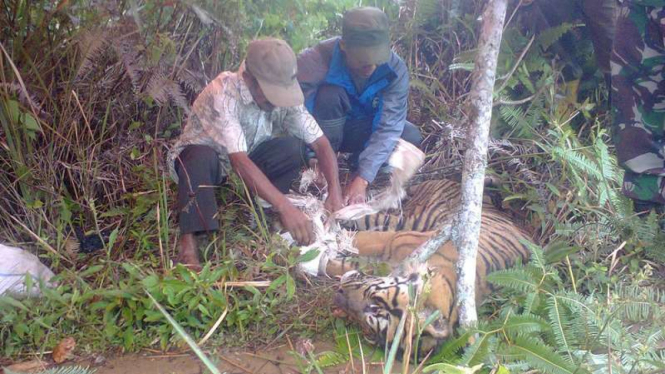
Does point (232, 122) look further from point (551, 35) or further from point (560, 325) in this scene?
point (551, 35)

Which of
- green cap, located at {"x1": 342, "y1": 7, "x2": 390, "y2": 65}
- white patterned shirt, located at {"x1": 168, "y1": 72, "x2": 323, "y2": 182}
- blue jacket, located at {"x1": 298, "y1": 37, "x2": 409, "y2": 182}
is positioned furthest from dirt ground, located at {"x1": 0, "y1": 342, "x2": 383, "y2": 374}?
green cap, located at {"x1": 342, "y1": 7, "x2": 390, "y2": 65}

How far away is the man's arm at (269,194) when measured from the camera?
3.21m

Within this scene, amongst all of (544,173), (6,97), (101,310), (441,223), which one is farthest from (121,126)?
(544,173)

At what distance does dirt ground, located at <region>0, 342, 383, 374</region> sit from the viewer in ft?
8.83

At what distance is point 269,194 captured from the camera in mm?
3219

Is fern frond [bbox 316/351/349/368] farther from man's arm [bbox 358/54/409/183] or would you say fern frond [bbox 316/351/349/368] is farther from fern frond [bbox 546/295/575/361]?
man's arm [bbox 358/54/409/183]

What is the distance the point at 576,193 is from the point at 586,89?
3.21 feet

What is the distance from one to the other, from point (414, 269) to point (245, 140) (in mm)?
1229

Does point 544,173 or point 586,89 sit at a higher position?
point 586,89

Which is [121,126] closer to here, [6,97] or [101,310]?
[6,97]

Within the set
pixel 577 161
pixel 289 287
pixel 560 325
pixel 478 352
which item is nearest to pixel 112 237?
pixel 289 287

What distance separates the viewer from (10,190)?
11.2 ft

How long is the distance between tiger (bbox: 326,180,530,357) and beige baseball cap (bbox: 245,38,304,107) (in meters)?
0.94

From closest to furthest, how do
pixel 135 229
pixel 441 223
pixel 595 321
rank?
pixel 595 321
pixel 135 229
pixel 441 223
